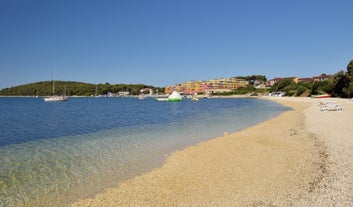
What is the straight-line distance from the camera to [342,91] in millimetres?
75438

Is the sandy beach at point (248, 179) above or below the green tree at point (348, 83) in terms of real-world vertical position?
below

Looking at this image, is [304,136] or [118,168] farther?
[304,136]

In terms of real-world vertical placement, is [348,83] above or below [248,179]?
above

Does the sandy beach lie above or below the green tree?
below

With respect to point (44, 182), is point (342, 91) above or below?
above

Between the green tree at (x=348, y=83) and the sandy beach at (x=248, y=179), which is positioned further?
the green tree at (x=348, y=83)

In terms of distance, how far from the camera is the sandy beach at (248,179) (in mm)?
6723

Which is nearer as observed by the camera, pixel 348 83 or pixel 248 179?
pixel 248 179

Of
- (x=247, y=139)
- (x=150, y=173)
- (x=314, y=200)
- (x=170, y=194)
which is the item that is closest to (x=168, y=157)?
(x=150, y=173)

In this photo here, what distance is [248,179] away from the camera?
845 centimetres

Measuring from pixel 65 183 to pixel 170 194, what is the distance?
4.14 meters

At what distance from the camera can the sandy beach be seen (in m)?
6.72

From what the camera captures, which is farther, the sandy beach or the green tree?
the green tree

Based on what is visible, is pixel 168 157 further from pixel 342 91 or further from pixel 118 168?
pixel 342 91
